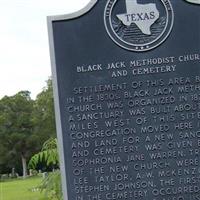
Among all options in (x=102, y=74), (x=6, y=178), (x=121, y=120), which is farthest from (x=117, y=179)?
(x=6, y=178)

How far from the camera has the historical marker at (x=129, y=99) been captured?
7.01 m

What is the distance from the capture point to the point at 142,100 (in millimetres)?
7082

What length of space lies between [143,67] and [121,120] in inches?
23.3

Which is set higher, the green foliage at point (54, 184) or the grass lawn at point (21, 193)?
the green foliage at point (54, 184)

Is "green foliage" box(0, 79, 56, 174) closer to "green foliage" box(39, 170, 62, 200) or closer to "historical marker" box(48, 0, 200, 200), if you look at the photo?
"green foliage" box(39, 170, 62, 200)

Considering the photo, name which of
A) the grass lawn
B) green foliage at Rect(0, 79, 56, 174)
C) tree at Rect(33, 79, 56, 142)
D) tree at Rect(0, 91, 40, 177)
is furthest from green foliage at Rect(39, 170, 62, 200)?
tree at Rect(0, 91, 40, 177)

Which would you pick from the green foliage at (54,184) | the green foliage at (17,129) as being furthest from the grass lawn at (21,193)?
the green foliage at (17,129)

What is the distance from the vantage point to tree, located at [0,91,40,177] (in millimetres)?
75125

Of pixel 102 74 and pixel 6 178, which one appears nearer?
pixel 102 74

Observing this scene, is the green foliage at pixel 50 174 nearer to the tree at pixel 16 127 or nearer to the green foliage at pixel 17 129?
the green foliage at pixel 17 129

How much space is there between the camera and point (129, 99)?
7086mm

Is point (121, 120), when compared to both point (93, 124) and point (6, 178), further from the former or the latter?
point (6, 178)

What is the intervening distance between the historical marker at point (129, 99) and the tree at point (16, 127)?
Result: 67710mm

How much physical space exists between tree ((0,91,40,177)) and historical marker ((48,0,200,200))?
67.7 metres
